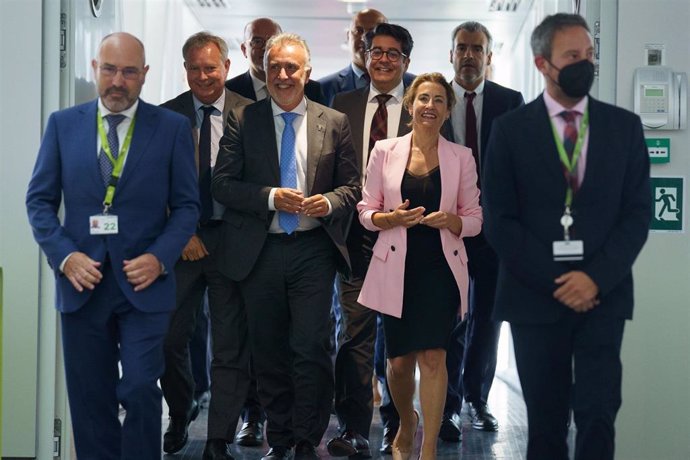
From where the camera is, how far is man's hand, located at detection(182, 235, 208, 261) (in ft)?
17.9

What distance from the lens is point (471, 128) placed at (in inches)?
231

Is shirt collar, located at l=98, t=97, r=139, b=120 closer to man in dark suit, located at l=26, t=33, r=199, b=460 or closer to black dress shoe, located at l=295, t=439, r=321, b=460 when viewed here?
man in dark suit, located at l=26, t=33, r=199, b=460

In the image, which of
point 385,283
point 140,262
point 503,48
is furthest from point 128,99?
point 503,48

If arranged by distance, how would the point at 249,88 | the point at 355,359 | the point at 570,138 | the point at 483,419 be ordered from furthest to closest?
the point at 483,419 < the point at 249,88 < the point at 355,359 < the point at 570,138

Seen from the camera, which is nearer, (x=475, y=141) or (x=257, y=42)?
(x=475, y=141)

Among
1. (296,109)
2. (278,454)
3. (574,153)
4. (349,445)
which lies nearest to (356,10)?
(296,109)

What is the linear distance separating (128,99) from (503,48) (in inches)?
321

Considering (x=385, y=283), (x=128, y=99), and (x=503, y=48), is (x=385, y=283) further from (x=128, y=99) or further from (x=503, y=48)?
(x=503, y=48)

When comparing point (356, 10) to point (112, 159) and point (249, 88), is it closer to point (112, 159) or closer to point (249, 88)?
point (249, 88)

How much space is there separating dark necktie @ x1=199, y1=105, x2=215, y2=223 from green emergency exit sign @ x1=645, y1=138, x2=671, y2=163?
2036mm

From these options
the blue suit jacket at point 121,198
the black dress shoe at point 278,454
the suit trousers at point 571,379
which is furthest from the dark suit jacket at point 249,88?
the suit trousers at point 571,379

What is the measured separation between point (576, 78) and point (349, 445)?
7.78 ft

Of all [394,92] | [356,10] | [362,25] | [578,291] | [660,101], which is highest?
[356,10]

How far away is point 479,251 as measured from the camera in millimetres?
5840
